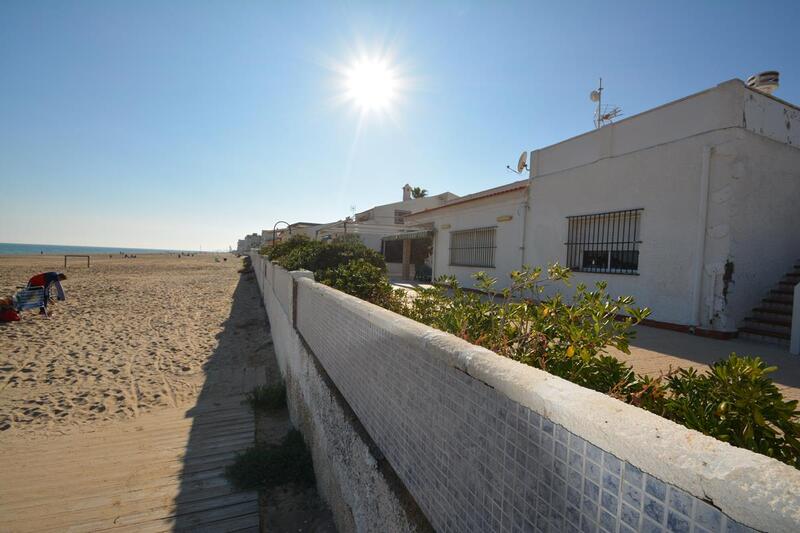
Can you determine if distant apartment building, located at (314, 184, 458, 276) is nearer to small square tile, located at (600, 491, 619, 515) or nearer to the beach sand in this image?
the beach sand

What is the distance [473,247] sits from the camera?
513 inches

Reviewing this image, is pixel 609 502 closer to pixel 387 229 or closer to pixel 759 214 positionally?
pixel 759 214

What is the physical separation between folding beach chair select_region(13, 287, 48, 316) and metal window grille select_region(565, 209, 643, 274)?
15.9 meters

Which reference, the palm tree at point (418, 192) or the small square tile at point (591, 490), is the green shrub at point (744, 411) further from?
the palm tree at point (418, 192)

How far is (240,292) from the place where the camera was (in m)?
18.8

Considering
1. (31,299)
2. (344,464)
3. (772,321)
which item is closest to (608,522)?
(344,464)

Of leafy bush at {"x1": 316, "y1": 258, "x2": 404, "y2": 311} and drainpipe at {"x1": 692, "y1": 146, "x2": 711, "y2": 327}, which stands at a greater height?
drainpipe at {"x1": 692, "y1": 146, "x2": 711, "y2": 327}

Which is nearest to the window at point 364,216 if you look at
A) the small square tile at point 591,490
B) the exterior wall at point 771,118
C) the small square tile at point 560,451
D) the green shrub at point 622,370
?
the exterior wall at point 771,118

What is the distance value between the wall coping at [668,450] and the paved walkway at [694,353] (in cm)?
349

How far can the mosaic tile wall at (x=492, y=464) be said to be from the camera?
851 mm

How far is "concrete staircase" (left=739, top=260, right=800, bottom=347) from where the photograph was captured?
5844mm

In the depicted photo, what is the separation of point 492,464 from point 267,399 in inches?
231

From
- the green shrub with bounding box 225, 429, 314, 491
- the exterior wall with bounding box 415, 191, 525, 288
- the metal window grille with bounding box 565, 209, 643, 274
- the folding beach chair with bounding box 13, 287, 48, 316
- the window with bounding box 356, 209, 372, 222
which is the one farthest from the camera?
the window with bounding box 356, 209, 372, 222

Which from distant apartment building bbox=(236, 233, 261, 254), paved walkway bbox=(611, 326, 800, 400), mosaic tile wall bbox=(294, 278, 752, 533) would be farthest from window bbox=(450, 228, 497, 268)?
distant apartment building bbox=(236, 233, 261, 254)
